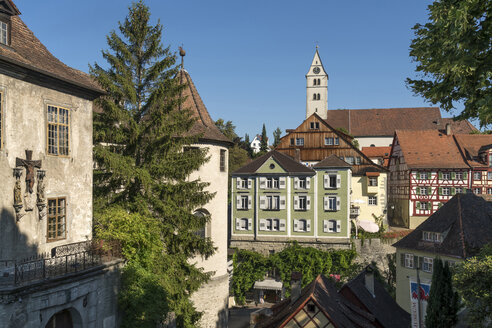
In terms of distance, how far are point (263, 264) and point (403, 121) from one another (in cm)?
4573

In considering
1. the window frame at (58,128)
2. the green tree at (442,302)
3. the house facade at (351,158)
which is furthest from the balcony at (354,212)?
the window frame at (58,128)

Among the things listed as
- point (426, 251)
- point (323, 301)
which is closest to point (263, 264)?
point (426, 251)

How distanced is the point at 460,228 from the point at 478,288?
1911 centimetres

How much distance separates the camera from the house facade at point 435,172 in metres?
45.4

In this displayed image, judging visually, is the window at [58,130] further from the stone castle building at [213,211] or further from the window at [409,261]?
the window at [409,261]

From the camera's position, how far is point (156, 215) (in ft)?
58.9

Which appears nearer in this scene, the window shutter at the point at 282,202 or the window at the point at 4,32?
the window at the point at 4,32

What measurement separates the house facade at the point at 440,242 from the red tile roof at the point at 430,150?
55.0ft

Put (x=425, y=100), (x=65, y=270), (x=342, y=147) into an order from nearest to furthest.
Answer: (x=425, y=100), (x=65, y=270), (x=342, y=147)

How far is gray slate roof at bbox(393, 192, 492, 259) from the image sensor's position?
88.0 feet

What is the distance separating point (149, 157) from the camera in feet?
57.6

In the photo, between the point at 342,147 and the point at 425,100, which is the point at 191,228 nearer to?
the point at 425,100

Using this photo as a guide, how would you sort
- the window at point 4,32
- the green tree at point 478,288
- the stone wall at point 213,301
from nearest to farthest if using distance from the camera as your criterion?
the green tree at point 478,288 < the window at point 4,32 < the stone wall at point 213,301

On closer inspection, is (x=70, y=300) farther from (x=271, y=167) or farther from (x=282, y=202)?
(x=271, y=167)
